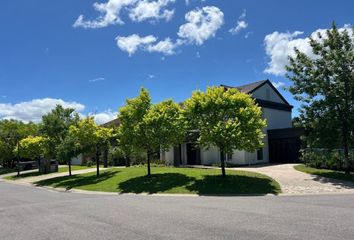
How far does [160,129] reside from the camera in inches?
949

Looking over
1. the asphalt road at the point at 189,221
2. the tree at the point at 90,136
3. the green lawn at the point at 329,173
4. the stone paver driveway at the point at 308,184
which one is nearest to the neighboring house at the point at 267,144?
the green lawn at the point at 329,173

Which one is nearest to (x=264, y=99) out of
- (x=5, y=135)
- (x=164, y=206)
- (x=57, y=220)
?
(x=164, y=206)

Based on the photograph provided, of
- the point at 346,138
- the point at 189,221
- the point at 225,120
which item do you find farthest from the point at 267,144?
the point at 189,221

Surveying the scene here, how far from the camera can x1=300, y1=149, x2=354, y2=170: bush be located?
25.3m

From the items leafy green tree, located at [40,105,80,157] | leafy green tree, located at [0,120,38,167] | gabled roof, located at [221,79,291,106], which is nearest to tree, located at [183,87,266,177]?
gabled roof, located at [221,79,291,106]

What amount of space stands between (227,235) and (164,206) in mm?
6307

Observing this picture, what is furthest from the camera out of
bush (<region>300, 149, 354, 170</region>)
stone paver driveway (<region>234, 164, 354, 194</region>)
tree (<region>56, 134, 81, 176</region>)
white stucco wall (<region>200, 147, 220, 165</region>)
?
white stucco wall (<region>200, 147, 220, 165</region>)

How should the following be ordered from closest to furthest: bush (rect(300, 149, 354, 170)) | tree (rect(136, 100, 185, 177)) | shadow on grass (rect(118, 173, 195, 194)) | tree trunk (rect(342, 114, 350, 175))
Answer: shadow on grass (rect(118, 173, 195, 194)) → tree trunk (rect(342, 114, 350, 175)) → tree (rect(136, 100, 185, 177)) → bush (rect(300, 149, 354, 170))

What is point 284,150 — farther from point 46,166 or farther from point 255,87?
point 46,166

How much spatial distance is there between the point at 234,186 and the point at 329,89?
903 centimetres

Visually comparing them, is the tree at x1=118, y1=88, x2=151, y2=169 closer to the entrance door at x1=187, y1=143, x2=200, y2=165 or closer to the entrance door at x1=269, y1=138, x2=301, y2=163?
the entrance door at x1=187, y1=143, x2=200, y2=165

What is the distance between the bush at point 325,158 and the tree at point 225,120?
6.81 meters

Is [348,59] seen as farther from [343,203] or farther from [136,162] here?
[136,162]

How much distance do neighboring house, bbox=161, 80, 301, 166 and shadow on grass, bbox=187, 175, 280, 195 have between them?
9850mm
